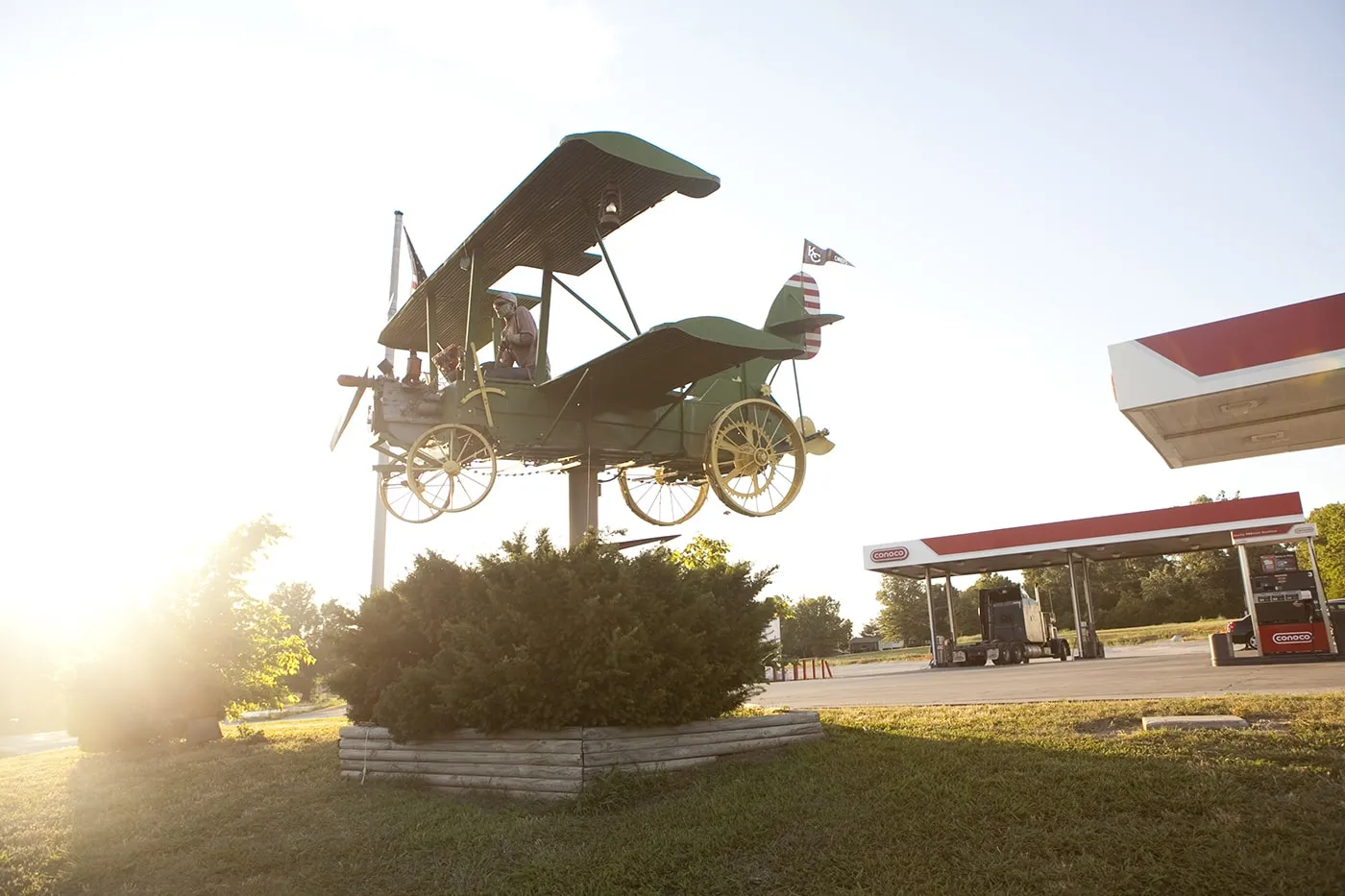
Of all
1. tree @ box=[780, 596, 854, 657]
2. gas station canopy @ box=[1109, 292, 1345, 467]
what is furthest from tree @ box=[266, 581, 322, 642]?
gas station canopy @ box=[1109, 292, 1345, 467]

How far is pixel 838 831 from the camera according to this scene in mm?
5820

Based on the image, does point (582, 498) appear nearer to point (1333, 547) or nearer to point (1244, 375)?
point (1244, 375)

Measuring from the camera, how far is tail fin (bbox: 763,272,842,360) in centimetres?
1123

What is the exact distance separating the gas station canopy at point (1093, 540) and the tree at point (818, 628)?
50.5 m

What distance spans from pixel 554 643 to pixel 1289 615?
18602mm

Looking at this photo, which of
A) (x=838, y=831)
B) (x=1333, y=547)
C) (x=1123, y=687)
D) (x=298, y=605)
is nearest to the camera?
(x=838, y=831)

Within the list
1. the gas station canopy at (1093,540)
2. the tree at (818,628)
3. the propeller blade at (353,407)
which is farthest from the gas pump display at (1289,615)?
the tree at (818,628)

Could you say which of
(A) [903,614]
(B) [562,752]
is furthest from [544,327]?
(A) [903,614]

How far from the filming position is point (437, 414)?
10078 mm

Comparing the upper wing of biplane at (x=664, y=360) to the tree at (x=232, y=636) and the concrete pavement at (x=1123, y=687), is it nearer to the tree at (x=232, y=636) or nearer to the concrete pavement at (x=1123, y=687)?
the concrete pavement at (x=1123, y=687)

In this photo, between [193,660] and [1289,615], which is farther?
[1289,615]

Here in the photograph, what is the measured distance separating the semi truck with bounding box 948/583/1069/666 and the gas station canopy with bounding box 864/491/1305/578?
5.50 ft

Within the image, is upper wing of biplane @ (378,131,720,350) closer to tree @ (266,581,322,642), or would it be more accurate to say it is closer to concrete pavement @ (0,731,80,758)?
concrete pavement @ (0,731,80,758)

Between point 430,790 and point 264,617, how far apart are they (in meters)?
11.0
